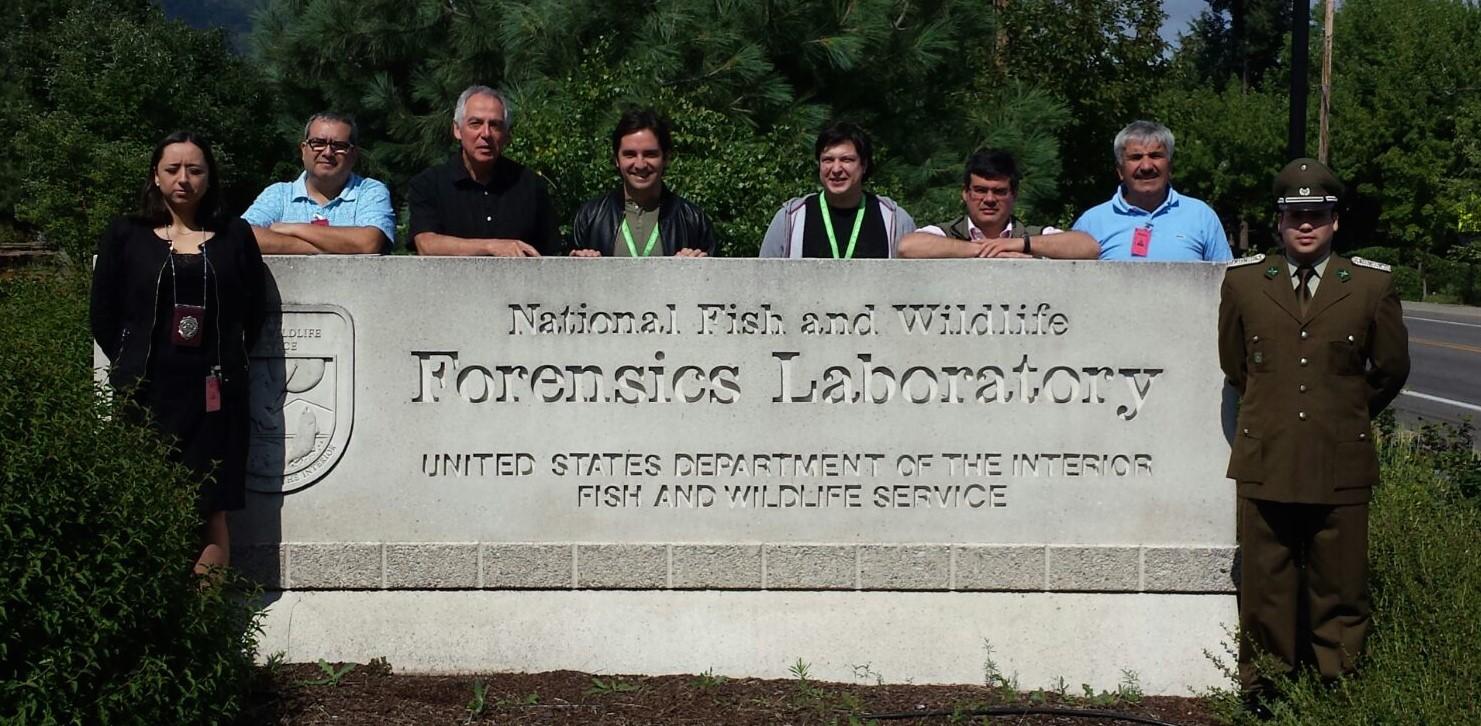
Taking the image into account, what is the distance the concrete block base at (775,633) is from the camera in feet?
16.5

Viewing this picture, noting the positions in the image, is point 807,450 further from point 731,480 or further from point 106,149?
point 106,149

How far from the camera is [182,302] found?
15.3ft

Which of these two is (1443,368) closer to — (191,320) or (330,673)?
(330,673)

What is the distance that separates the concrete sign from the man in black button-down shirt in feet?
1.11

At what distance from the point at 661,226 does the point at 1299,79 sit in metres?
4.52

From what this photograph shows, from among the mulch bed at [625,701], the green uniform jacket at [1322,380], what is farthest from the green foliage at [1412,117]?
the mulch bed at [625,701]

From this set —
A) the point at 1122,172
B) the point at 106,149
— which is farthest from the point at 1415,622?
the point at 106,149

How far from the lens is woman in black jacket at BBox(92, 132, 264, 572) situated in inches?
183

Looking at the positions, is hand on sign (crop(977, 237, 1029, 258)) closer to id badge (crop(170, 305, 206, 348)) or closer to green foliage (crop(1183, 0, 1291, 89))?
id badge (crop(170, 305, 206, 348))

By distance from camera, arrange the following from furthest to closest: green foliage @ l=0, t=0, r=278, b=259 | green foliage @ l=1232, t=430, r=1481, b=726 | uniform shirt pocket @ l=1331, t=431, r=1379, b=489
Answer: green foliage @ l=0, t=0, r=278, b=259 < uniform shirt pocket @ l=1331, t=431, r=1379, b=489 < green foliage @ l=1232, t=430, r=1481, b=726

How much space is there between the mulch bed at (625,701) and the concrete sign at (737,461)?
0.28 feet

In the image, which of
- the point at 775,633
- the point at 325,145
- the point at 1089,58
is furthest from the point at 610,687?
the point at 1089,58

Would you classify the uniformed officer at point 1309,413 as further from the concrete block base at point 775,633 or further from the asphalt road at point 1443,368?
the asphalt road at point 1443,368

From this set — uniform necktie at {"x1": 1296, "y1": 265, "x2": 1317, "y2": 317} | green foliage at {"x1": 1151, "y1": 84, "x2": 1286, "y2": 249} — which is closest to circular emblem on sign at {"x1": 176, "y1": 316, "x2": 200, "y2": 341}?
uniform necktie at {"x1": 1296, "y1": 265, "x2": 1317, "y2": 317}
